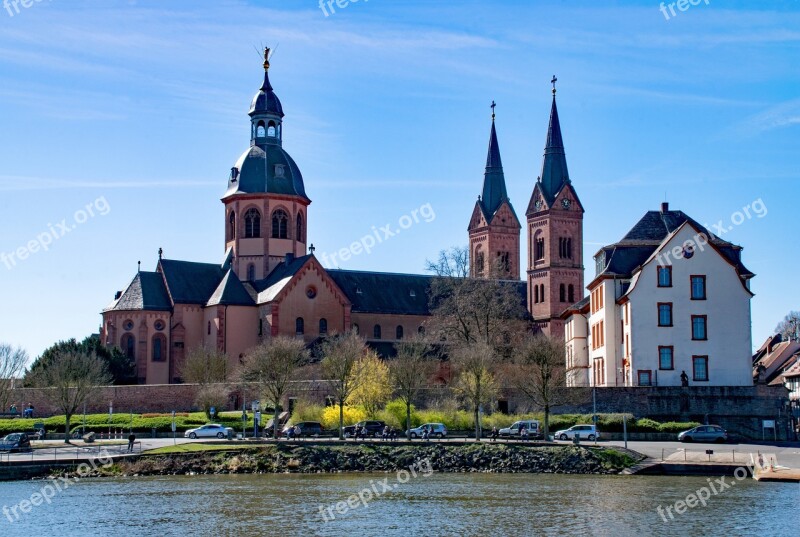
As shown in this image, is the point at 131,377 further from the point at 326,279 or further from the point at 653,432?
the point at 653,432

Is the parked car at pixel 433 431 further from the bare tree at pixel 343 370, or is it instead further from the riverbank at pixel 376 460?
the riverbank at pixel 376 460

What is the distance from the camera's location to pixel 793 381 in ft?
357

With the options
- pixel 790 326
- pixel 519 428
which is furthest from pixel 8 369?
pixel 790 326

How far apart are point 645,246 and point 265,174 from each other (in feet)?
139

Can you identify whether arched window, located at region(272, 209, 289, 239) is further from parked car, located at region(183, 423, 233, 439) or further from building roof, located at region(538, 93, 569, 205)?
parked car, located at region(183, 423, 233, 439)

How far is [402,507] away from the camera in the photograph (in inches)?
1678

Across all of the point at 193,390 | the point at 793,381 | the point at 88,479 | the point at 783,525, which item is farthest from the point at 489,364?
the point at 793,381

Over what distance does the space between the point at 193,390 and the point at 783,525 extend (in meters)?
53.6

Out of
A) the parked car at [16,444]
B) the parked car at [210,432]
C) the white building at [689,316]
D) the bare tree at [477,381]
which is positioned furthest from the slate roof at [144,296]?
the white building at [689,316]

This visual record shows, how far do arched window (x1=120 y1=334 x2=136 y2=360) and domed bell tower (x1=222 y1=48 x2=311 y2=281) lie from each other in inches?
477

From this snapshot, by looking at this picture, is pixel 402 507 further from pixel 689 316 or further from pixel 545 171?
pixel 545 171

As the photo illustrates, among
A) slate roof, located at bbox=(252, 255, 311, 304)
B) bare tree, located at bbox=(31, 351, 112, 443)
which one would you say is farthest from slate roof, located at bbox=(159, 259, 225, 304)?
bare tree, located at bbox=(31, 351, 112, 443)

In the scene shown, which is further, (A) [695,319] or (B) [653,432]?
(A) [695,319]

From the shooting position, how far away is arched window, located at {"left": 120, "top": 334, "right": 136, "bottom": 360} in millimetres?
95750
